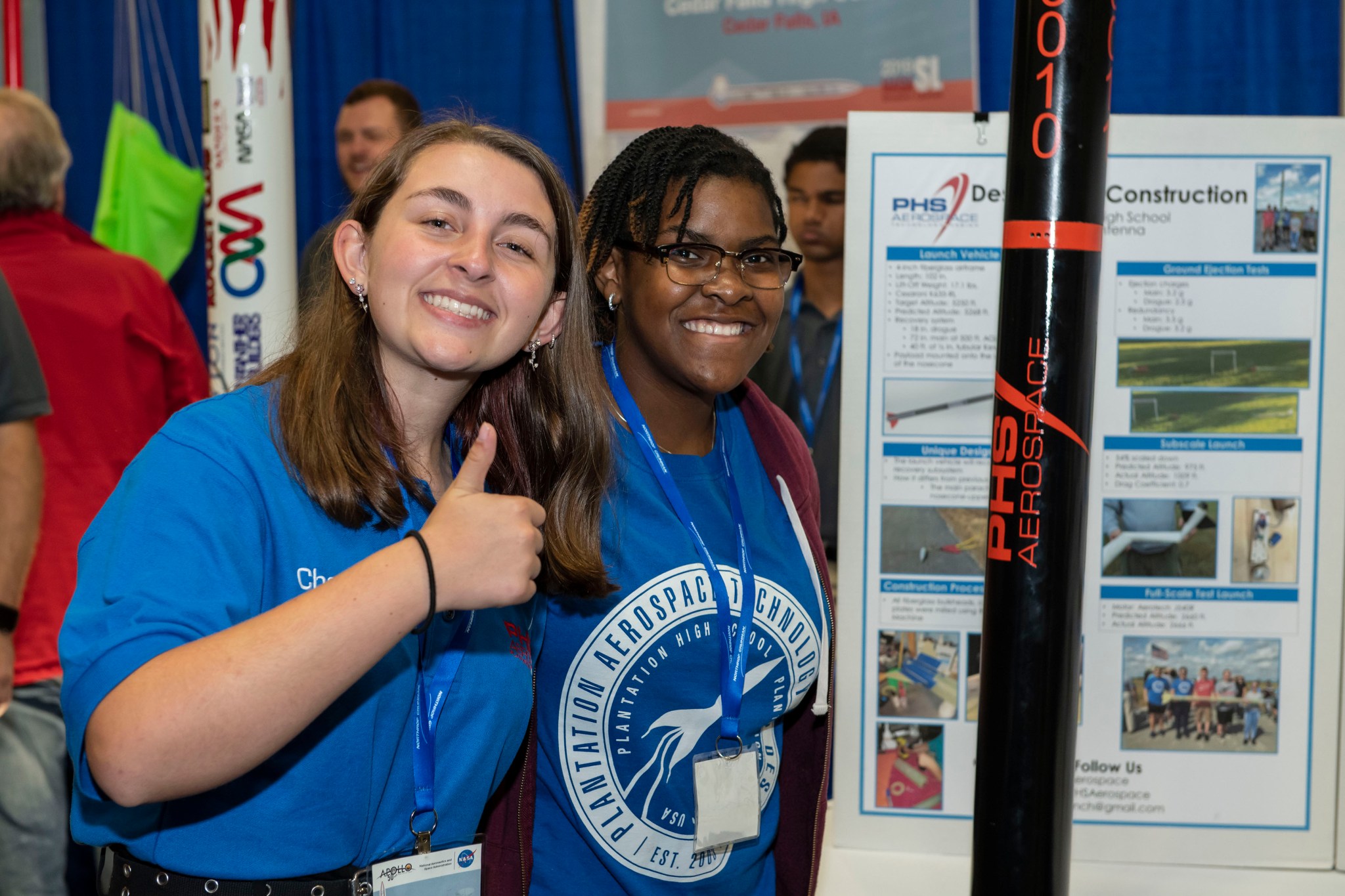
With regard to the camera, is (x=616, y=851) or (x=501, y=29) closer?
(x=616, y=851)

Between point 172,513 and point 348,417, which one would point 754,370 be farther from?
point 172,513

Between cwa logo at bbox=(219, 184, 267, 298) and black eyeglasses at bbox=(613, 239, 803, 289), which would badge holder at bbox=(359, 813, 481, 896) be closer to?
black eyeglasses at bbox=(613, 239, 803, 289)

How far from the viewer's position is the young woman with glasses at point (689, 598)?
138cm

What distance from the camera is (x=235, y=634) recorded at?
0.84 metres

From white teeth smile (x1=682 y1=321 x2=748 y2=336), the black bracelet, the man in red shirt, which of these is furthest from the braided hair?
the man in red shirt

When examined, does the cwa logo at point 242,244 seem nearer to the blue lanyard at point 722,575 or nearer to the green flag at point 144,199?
the green flag at point 144,199

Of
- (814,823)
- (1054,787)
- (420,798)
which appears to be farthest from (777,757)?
(420,798)

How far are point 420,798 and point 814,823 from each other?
2.24 feet

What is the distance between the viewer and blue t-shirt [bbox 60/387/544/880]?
34.5 inches

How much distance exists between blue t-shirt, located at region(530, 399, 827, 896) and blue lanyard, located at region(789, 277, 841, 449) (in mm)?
1749

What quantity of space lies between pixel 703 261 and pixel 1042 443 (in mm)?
530

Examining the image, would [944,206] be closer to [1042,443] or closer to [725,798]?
[1042,443]

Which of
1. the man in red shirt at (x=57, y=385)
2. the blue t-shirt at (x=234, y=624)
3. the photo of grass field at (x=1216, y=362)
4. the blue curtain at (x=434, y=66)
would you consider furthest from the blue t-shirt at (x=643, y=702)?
the blue curtain at (x=434, y=66)

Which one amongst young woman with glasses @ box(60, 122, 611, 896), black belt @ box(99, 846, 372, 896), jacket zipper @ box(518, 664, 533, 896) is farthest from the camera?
jacket zipper @ box(518, 664, 533, 896)
